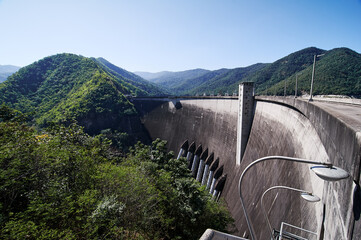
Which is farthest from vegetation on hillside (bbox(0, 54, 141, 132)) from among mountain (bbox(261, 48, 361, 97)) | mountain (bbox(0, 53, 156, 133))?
mountain (bbox(261, 48, 361, 97))

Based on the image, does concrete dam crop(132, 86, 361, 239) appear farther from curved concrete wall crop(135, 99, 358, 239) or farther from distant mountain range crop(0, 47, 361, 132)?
distant mountain range crop(0, 47, 361, 132)

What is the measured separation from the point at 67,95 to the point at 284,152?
56547 millimetres

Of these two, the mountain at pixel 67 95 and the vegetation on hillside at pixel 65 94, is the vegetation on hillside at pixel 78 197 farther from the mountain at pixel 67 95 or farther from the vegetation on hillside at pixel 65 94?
the mountain at pixel 67 95

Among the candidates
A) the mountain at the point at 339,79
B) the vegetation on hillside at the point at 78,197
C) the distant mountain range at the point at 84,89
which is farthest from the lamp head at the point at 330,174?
the mountain at the point at 339,79

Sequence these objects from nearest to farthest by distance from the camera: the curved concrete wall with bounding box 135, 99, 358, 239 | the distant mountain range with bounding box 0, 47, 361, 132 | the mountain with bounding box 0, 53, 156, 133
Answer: the curved concrete wall with bounding box 135, 99, 358, 239 < the distant mountain range with bounding box 0, 47, 361, 132 < the mountain with bounding box 0, 53, 156, 133

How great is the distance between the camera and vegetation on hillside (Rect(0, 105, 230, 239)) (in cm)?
620

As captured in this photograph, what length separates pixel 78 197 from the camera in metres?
7.66

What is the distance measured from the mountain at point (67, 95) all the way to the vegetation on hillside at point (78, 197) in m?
29.8

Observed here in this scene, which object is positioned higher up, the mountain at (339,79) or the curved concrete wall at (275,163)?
the mountain at (339,79)

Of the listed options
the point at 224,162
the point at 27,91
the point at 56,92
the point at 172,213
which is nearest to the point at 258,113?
the point at 224,162

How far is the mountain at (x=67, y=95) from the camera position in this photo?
40.6 metres

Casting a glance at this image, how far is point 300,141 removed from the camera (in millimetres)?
8203

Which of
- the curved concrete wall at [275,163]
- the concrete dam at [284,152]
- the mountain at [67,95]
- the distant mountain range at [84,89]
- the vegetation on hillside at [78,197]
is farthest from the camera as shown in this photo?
the mountain at [67,95]

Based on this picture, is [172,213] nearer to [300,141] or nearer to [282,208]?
[282,208]
